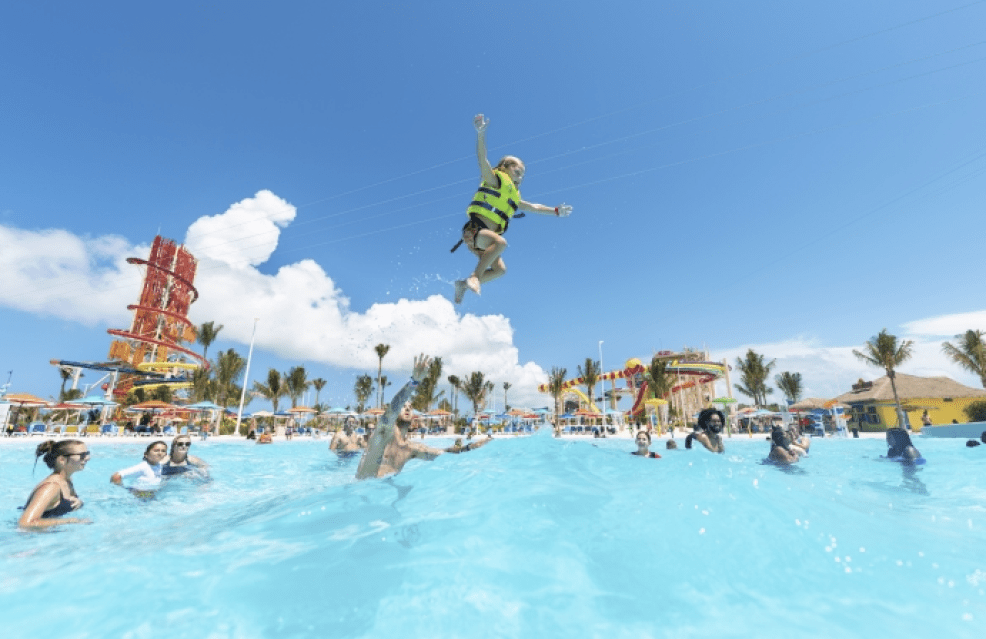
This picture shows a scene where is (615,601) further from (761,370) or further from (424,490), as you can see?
(761,370)

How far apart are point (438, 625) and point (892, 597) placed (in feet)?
10.9

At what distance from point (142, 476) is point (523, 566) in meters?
8.79

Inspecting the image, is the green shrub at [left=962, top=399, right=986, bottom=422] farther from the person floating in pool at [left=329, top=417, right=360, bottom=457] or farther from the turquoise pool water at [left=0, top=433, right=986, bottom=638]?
the person floating in pool at [left=329, top=417, right=360, bottom=457]

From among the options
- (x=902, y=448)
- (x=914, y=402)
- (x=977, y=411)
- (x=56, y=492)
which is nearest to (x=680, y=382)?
(x=914, y=402)

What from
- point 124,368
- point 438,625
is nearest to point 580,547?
point 438,625

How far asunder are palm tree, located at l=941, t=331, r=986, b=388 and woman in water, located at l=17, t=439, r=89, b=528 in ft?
187

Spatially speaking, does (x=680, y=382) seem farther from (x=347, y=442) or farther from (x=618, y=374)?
(x=347, y=442)

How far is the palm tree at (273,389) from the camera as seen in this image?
178 feet

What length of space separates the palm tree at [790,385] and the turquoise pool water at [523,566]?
72.9m

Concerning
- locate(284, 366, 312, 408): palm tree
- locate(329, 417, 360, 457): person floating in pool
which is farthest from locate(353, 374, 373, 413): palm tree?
locate(329, 417, 360, 457): person floating in pool

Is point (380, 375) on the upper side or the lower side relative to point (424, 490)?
upper

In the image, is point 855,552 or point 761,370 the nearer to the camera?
point 855,552

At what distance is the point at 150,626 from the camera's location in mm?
2760

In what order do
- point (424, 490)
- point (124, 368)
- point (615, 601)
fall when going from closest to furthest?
1. point (615, 601)
2. point (424, 490)
3. point (124, 368)
